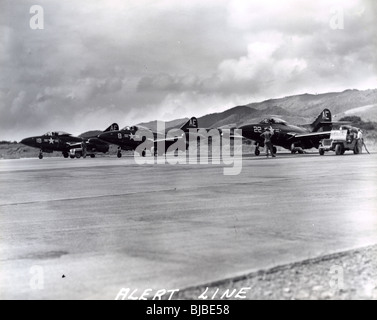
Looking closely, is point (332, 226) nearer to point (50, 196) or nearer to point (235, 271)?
point (235, 271)

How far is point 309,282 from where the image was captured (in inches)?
140

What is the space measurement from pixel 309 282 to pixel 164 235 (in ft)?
7.54

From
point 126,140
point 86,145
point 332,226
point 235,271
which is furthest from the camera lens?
point 86,145

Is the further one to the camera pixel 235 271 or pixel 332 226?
pixel 332 226

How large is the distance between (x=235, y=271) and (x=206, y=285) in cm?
44

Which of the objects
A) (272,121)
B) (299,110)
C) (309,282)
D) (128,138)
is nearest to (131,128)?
(128,138)

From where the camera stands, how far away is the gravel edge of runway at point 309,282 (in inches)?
130

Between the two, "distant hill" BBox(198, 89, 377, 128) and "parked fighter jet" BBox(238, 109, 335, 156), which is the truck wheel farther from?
"distant hill" BBox(198, 89, 377, 128)

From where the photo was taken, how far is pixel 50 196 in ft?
33.1

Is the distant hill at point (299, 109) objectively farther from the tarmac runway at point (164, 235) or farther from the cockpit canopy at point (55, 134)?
the tarmac runway at point (164, 235)

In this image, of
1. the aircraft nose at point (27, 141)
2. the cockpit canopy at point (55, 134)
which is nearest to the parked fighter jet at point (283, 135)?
the cockpit canopy at point (55, 134)

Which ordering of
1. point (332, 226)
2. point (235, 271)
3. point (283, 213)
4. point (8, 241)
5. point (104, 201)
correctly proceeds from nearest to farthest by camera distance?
point (235, 271) < point (8, 241) < point (332, 226) < point (283, 213) < point (104, 201)

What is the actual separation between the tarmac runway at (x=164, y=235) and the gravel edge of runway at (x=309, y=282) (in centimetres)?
16
